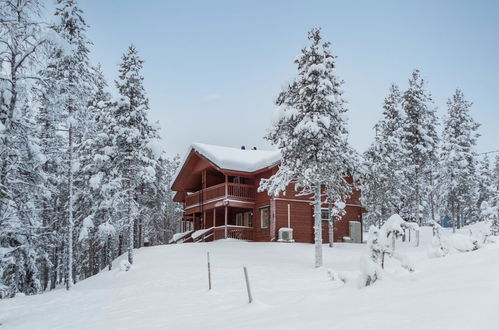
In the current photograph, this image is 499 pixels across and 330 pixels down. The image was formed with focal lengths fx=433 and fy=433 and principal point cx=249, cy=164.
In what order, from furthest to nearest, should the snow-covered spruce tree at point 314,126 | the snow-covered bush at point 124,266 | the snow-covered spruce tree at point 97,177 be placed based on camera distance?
the snow-covered spruce tree at point 97,177 < the snow-covered bush at point 124,266 < the snow-covered spruce tree at point 314,126

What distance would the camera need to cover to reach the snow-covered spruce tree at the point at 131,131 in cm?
2339

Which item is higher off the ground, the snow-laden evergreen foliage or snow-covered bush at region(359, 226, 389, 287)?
the snow-laden evergreen foliage

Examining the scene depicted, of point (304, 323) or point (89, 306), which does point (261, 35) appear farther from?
point (304, 323)

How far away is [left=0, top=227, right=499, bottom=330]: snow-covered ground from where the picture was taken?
535 centimetres

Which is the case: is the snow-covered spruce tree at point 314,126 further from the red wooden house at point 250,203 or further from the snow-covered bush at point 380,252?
the snow-covered bush at point 380,252

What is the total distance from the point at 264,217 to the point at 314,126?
35.7 feet

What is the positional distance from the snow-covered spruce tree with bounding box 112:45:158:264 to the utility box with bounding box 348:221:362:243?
14.6 metres

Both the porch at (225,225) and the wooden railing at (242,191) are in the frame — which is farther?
the wooden railing at (242,191)

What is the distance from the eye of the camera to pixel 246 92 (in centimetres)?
8806

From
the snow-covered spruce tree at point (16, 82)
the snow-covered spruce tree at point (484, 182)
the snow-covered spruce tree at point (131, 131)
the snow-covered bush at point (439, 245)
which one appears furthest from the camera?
the snow-covered spruce tree at point (484, 182)

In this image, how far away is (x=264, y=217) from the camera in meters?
28.5

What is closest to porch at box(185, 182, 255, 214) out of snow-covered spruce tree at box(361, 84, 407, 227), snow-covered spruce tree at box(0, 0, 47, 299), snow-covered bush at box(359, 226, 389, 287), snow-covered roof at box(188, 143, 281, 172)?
snow-covered roof at box(188, 143, 281, 172)

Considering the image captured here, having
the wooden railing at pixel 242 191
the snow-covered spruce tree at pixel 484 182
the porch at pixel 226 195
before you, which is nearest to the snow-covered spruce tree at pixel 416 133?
the wooden railing at pixel 242 191

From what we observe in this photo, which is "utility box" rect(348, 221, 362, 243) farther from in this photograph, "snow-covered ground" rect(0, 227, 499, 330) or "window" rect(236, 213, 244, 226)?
"window" rect(236, 213, 244, 226)
